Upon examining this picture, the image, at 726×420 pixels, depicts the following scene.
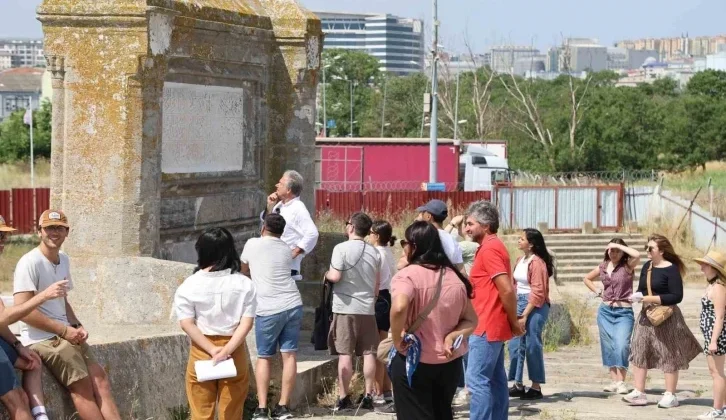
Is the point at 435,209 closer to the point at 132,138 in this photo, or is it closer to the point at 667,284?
the point at 667,284

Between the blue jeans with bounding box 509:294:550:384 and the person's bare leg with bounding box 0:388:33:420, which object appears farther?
the blue jeans with bounding box 509:294:550:384

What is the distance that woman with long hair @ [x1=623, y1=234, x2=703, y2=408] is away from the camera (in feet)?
34.2

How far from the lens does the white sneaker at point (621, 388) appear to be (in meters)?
11.1

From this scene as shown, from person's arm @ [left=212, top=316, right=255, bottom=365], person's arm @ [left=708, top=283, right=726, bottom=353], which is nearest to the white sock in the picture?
person's arm @ [left=212, top=316, right=255, bottom=365]

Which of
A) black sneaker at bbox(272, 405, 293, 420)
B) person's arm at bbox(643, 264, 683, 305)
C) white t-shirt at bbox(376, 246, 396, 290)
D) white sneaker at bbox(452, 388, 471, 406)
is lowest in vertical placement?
white sneaker at bbox(452, 388, 471, 406)

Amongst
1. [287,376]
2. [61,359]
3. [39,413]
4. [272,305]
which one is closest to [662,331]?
[287,376]

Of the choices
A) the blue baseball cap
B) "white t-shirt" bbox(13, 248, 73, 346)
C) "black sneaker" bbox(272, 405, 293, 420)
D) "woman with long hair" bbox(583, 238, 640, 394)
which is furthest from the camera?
"woman with long hair" bbox(583, 238, 640, 394)

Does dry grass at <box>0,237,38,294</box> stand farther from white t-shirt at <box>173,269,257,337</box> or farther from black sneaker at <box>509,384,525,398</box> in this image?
white t-shirt at <box>173,269,257,337</box>

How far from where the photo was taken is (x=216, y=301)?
23.2 ft

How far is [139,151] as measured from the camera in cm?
995

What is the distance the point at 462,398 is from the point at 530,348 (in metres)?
0.85

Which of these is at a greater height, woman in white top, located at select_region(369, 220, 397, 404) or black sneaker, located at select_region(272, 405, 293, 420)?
woman in white top, located at select_region(369, 220, 397, 404)

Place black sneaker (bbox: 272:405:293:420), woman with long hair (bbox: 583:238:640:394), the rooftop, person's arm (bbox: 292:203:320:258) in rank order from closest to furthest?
black sneaker (bbox: 272:405:293:420)
person's arm (bbox: 292:203:320:258)
woman with long hair (bbox: 583:238:640:394)
the rooftop

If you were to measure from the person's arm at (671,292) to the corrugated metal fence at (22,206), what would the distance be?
2314cm
